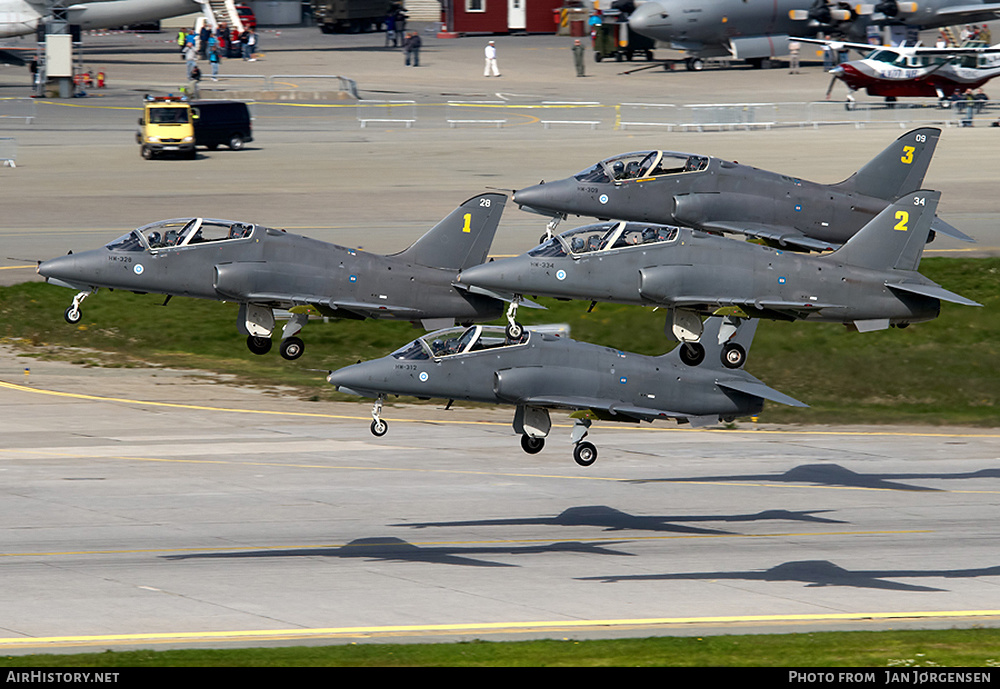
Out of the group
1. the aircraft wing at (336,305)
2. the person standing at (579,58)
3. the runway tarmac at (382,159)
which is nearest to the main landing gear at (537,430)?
the aircraft wing at (336,305)

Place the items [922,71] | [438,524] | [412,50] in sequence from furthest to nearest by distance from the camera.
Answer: [412,50] → [922,71] → [438,524]

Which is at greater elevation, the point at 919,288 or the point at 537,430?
the point at 919,288

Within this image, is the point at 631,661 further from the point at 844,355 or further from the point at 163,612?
the point at 844,355

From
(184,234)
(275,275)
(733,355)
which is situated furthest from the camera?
(184,234)

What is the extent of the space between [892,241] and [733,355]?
7409mm

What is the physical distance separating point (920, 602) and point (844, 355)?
38.9 metres

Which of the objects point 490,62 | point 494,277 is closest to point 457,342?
point 494,277

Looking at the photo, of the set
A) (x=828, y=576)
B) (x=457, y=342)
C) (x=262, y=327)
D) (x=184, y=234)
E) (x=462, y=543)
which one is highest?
(x=184, y=234)

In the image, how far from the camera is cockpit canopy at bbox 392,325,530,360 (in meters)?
55.3

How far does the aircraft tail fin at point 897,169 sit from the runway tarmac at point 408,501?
1621 centimetres

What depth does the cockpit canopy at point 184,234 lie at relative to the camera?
2158 inches

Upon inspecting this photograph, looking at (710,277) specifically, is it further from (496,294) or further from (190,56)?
(190,56)

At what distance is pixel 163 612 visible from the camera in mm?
52125

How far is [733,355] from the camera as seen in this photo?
51594 millimetres
